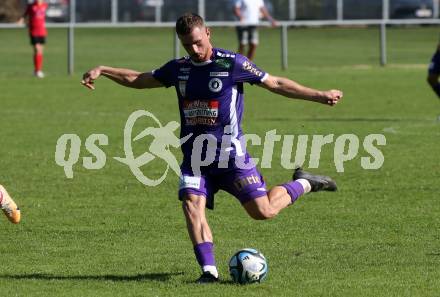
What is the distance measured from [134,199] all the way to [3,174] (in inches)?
95.5

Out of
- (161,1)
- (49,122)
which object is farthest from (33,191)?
(161,1)

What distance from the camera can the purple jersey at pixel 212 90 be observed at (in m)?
8.59

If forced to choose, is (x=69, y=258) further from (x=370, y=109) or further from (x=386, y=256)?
(x=370, y=109)

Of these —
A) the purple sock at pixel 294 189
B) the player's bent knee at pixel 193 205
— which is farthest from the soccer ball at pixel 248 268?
the purple sock at pixel 294 189

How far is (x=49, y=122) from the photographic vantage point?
64.6 ft

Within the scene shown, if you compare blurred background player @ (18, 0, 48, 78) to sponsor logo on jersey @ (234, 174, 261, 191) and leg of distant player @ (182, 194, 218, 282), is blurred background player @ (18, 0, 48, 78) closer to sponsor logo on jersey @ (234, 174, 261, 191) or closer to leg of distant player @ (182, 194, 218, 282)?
sponsor logo on jersey @ (234, 174, 261, 191)

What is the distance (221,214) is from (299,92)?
10.1 ft

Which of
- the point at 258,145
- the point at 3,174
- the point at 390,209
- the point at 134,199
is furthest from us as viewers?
the point at 258,145

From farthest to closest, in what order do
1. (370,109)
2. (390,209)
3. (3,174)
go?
(370,109), (3,174), (390,209)

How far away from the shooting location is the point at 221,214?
37.6ft

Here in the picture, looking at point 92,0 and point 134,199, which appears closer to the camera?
point 134,199

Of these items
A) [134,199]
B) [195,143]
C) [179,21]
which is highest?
[179,21]

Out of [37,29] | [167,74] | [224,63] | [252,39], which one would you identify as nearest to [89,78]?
[167,74]

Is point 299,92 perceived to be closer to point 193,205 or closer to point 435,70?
point 193,205
